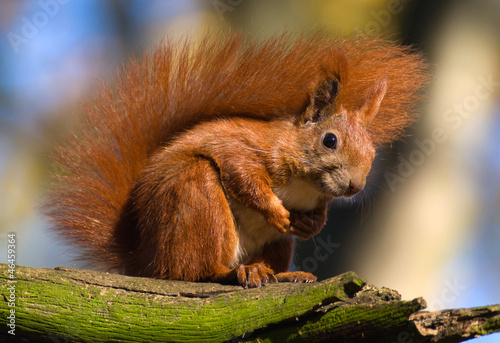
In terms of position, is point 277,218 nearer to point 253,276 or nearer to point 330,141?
point 253,276

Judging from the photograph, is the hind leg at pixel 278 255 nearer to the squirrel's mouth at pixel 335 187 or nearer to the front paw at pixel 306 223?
the front paw at pixel 306 223

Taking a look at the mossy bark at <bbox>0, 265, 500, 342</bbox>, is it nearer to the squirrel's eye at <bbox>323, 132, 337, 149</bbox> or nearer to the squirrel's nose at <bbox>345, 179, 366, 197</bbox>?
the squirrel's nose at <bbox>345, 179, 366, 197</bbox>

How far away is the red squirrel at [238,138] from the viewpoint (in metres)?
2.07

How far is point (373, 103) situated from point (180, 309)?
1.23 meters

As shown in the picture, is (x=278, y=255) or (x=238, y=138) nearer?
(x=238, y=138)

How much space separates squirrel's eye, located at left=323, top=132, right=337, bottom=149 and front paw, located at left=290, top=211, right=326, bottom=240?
0.31 metres

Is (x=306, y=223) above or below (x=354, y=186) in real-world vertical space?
below

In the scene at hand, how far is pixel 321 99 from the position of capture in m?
2.26

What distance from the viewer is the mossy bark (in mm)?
1411

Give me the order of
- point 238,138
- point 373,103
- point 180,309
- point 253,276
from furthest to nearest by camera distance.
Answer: point 373,103
point 238,138
point 253,276
point 180,309

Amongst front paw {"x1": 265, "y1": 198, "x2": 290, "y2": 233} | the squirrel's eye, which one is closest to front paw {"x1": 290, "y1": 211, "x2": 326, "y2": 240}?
front paw {"x1": 265, "y1": 198, "x2": 290, "y2": 233}

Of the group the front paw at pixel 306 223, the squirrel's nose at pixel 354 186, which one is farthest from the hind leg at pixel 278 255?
the squirrel's nose at pixel 354 186

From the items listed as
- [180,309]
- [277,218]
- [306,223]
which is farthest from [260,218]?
[180,309]

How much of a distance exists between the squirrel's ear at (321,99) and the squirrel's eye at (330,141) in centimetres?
13
